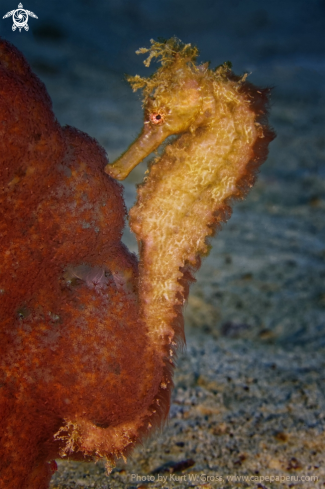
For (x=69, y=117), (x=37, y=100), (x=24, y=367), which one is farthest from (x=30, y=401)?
(x=69, y=117)

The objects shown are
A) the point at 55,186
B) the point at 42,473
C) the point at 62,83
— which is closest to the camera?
the point at 55,186

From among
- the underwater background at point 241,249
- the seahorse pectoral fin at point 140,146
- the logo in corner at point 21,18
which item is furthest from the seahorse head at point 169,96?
the logo in corner at point 21,18

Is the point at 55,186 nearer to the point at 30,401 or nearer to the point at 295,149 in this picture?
the point at 30,401

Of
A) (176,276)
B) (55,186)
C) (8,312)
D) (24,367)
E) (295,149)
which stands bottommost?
(24,367)

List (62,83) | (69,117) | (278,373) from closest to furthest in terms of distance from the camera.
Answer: (278,373) → (69,117) → (62,83)

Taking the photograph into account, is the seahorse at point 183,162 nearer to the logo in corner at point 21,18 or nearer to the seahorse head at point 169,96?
the seahorse head at point 169,96

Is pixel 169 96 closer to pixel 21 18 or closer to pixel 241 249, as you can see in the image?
pixel 241 249
